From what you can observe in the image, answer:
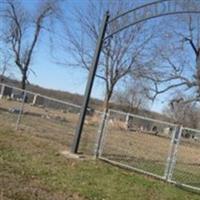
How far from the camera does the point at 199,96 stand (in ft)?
110

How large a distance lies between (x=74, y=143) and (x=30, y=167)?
332 cm

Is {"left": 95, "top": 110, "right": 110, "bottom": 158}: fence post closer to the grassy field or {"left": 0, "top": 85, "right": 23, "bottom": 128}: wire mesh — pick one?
the grassy field

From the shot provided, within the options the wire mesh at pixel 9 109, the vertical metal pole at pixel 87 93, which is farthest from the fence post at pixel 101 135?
the wire mesh at pixel 9 109

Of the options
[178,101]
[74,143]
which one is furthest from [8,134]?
[178,101]

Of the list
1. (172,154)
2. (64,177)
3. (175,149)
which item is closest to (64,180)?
(64,177)

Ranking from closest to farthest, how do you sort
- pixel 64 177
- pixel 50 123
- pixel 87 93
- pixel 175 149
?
1. pixel 64 177
2. pixel 175 149
3. pixel 87 93
4. pixel 50 123

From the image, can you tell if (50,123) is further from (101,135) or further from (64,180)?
(64,180)

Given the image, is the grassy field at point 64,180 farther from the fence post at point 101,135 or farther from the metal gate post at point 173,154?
the fence post at point 101,135

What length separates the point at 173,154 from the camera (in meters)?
13.7

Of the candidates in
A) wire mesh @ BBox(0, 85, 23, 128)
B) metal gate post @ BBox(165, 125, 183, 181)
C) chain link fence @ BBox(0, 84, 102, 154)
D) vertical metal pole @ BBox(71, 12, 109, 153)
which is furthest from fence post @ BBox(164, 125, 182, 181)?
wire mesh @ BBox(0, 85, 23, 128)

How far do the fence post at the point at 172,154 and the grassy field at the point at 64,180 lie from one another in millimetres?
557

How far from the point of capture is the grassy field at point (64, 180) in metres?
9.42

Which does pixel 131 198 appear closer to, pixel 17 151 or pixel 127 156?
pixel 17 151

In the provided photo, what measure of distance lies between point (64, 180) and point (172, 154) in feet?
13.5
